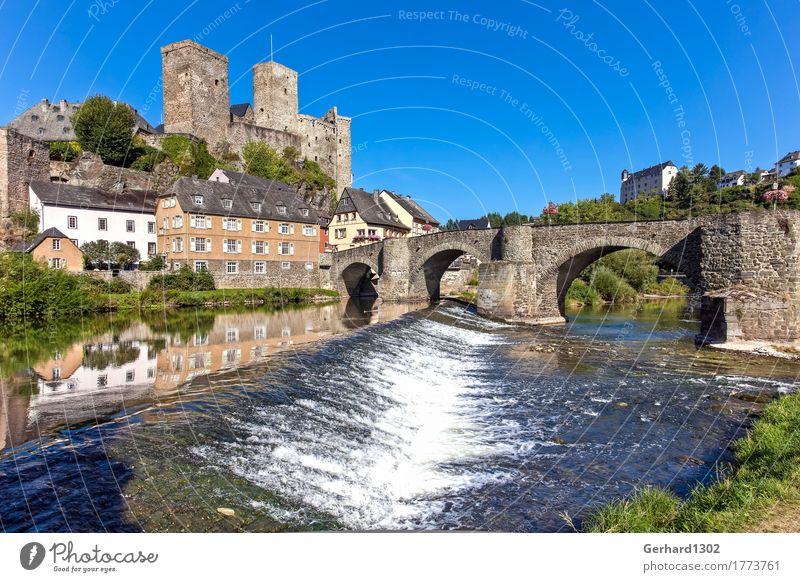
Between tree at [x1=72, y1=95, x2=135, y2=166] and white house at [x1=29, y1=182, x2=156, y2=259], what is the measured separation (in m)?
8.07

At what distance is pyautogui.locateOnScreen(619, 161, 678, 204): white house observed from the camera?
3465 inches

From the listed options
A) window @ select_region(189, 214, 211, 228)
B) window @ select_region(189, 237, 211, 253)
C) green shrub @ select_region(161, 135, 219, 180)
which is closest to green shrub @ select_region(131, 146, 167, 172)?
green shrub @ select_region(161, 135, 219, 180)

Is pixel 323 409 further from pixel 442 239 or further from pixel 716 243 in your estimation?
pixel 442 239

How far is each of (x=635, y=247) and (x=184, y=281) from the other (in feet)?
113

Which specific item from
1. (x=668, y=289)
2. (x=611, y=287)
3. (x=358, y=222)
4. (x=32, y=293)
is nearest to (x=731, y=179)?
(x=668, y=289)

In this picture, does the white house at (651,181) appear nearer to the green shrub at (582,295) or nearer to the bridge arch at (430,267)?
the green shrub at (582,295)

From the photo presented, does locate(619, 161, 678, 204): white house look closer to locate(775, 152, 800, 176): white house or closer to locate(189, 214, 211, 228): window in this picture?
locate(775, 152, 800, 176): white house

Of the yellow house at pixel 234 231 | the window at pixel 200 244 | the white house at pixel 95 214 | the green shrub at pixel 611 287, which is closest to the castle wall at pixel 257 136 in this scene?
the yellow house at pixel 234 231

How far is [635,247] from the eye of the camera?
26.9 metres

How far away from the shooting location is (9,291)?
2973cm
